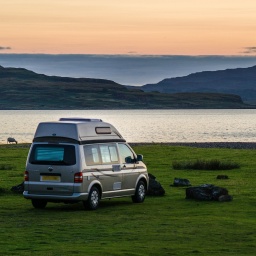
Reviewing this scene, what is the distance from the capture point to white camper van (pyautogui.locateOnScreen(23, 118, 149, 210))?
990 inches

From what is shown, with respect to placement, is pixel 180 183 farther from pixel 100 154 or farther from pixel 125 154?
pixel 100 154

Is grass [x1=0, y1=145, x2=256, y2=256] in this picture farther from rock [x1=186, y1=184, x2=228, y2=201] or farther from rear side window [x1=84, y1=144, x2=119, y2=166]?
rear side window [x1=84, y1=144, x2=119, y2=166]

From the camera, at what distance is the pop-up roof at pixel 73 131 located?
25.5 meters

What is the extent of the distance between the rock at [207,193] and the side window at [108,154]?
3.36 m

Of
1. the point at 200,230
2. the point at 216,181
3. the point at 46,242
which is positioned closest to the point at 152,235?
the point at 200,230

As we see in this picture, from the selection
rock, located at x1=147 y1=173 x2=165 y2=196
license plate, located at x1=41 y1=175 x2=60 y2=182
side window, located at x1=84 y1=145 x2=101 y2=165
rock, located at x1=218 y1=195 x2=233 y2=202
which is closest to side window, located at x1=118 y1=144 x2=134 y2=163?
side window, located at x1=84 y1=145 x2=101 y2=165

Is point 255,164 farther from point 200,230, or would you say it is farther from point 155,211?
point 200,230

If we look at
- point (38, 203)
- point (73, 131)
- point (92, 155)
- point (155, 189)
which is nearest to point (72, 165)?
point (92, 155)

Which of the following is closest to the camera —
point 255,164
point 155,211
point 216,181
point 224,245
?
point 224,245

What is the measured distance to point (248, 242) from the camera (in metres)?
18.5

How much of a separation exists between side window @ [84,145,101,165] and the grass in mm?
1658

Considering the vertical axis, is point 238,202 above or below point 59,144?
below

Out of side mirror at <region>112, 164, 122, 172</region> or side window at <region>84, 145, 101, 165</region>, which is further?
side mirror at <region>112, 164, 122, 172</region>

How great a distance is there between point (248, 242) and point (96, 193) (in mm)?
8470
